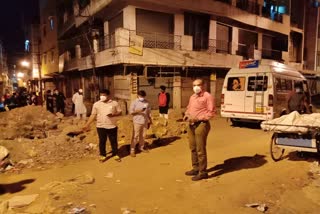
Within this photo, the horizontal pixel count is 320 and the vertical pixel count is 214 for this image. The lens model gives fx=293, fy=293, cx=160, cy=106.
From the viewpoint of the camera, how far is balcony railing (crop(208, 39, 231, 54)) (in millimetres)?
20234

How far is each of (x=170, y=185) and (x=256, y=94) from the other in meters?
6.73

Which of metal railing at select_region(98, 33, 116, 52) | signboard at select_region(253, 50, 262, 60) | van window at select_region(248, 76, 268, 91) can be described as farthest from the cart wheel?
signboard at select_region(253, 50, 262, 60)

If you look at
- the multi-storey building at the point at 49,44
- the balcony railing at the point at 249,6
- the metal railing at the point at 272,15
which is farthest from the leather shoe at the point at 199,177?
the multi-storey building at the point at 49,44

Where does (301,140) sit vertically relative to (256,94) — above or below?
below

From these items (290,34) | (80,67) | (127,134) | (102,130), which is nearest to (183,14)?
(80,67)

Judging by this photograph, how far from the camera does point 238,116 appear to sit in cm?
1159

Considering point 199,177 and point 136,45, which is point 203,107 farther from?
point 136,45

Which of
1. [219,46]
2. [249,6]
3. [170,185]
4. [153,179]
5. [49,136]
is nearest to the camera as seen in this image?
Answer: [170,185]

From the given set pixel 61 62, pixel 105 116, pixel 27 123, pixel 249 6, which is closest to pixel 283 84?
pixel 105 116

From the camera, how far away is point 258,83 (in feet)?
36.2

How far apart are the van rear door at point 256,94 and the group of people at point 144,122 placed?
480cm

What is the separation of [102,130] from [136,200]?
272 centimetres

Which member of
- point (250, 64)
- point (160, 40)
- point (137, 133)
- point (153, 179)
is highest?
point (160, 40)

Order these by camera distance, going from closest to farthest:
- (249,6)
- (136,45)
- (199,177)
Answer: (199,177) → (136,45) → (249,6)
